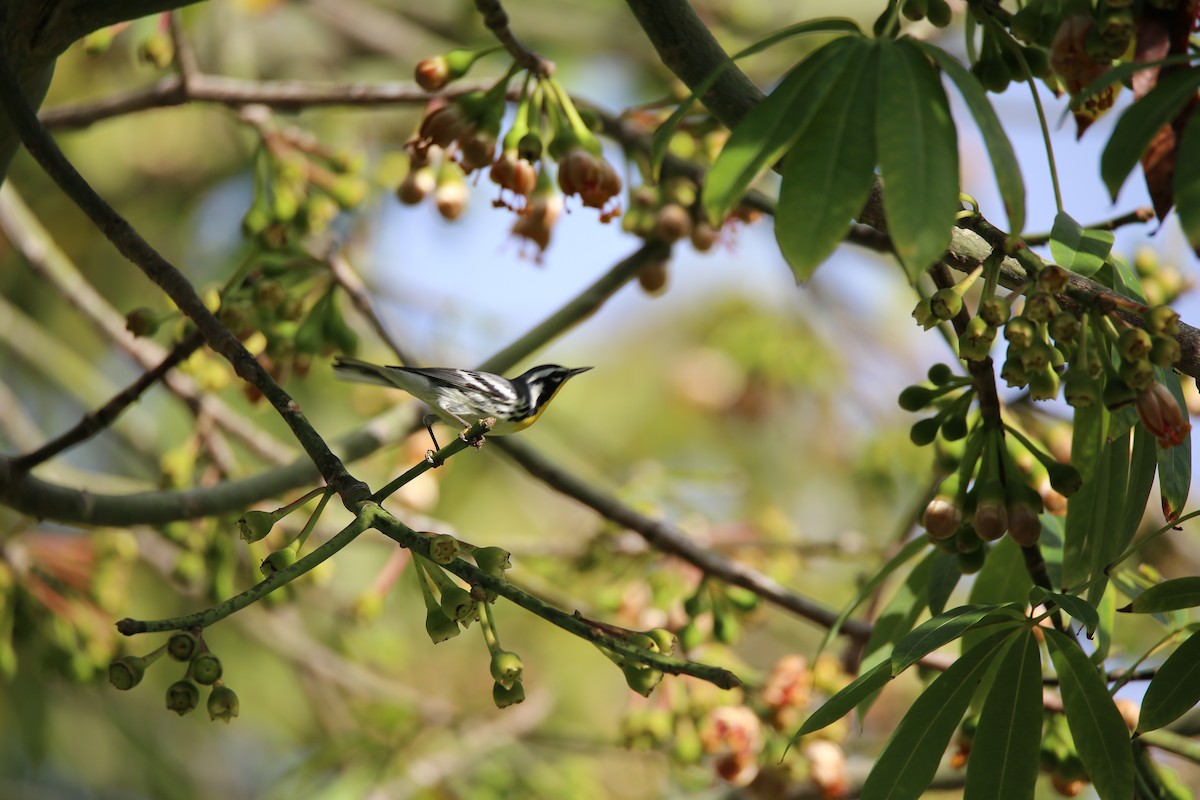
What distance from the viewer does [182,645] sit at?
3.71ft

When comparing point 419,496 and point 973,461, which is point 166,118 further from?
point 973,461

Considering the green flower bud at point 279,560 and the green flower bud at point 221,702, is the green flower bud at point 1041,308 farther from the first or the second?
the green flower bud at point 221,702

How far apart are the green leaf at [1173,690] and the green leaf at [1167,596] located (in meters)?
0.05

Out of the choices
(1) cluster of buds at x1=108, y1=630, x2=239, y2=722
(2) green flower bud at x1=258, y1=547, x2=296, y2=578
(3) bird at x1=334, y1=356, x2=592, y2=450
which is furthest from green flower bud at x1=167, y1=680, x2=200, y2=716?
(3) bird at x1=334, y1=356, x2=592, y2=450

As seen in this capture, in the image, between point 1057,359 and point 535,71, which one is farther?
point 535,71

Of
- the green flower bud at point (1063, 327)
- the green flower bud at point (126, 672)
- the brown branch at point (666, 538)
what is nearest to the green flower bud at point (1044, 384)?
the green flower bud at point (1063, 327)

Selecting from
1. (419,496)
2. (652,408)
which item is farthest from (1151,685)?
(652,408)

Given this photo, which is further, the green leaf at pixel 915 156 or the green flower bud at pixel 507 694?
the green flower bud at pixel 507 694

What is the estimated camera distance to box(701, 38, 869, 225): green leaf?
3.76 feet

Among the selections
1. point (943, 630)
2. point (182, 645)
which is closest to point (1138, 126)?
point (943, 630)

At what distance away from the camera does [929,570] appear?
1.89 m

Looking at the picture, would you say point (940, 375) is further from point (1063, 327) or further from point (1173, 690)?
point (1173, 690)

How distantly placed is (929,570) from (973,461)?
41cm

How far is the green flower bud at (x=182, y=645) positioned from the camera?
113 centimetres
